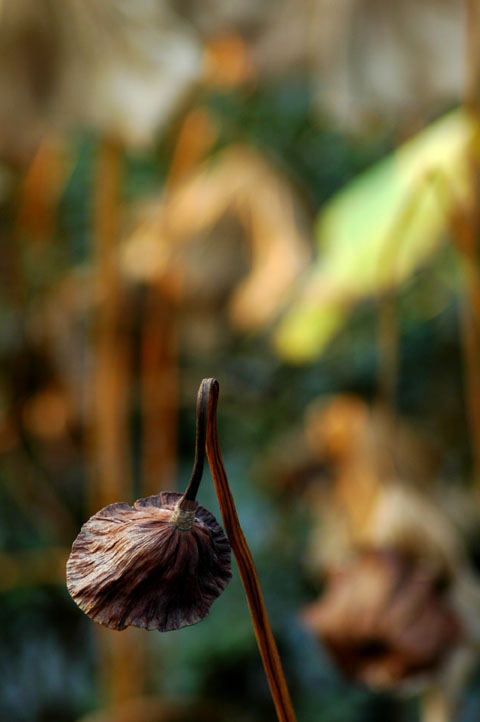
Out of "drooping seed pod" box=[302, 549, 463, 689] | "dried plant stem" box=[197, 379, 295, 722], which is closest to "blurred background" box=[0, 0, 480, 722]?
"drooping seed pod" box=[302, 549, 463, 689]

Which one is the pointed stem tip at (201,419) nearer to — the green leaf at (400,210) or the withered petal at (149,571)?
the withered petal at (149,571)

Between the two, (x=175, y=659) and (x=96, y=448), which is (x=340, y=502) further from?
(x=175, y=659)

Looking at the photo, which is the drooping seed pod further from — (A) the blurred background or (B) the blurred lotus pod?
(B) the blurred lotus pod

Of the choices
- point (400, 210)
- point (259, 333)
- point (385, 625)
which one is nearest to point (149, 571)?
point (385, 625)

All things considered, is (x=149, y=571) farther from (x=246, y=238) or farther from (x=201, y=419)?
(x=246, y=238)

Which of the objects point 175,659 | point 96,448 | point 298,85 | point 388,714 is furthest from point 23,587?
point 298,85

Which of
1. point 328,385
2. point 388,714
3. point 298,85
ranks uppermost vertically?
point 298,85

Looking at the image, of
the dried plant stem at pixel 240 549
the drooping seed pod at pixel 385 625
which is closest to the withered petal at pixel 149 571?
the dried plant stem at pixel 240 549
